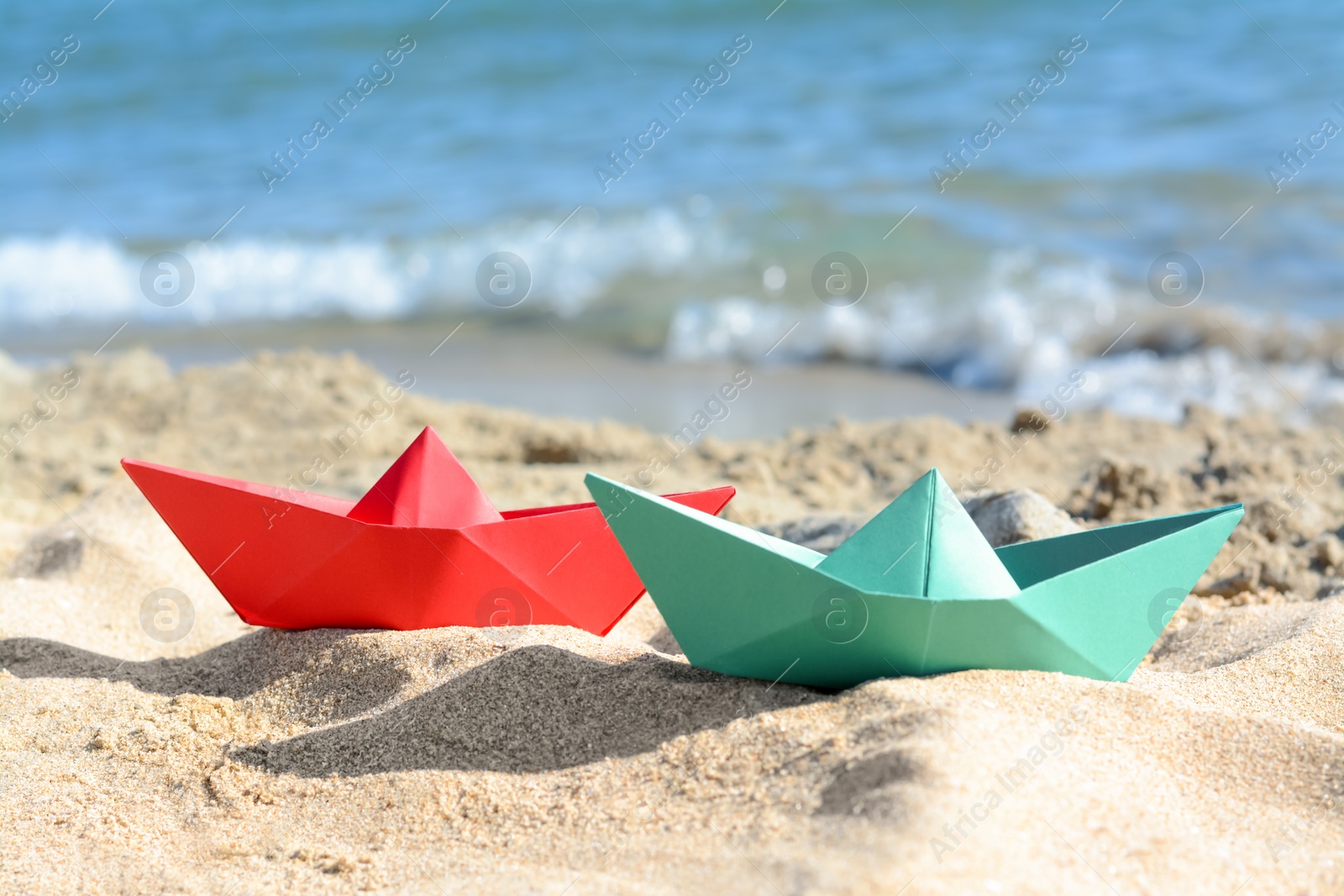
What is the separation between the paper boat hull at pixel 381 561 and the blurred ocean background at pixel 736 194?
444 cm

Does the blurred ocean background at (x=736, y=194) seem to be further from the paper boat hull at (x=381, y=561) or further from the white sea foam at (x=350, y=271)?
the paper boat hull at (x=381, y=561)

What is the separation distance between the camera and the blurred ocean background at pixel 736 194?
317 inches

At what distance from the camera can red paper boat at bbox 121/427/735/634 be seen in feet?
8.82

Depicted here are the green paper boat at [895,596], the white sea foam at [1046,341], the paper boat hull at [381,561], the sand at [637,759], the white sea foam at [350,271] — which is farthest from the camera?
the white sea foam at [350,271]

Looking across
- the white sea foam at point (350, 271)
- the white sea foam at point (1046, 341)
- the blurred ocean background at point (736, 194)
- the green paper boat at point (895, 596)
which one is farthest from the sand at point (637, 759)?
the white sea foam at point (350, 271)

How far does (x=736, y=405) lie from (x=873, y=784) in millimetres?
5517

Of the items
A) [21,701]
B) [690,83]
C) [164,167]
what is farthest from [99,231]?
[21,701]

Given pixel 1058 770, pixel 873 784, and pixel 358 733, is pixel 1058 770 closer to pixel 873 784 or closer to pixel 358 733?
pixel 873 784

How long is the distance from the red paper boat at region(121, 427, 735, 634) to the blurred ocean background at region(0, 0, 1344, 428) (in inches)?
175

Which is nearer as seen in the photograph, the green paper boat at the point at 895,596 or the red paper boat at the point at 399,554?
the green paper boat at the point at 895,596

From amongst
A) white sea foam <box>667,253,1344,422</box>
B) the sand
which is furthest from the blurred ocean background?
the sand

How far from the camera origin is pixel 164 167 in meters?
12.8

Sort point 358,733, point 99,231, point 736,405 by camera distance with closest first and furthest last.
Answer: point 358,733, point 736,405, point 99,231

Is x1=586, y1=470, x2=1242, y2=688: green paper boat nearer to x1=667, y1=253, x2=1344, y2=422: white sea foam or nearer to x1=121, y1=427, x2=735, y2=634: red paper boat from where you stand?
x1=121, y1=427, x2=735, y2=634: red paper boat
